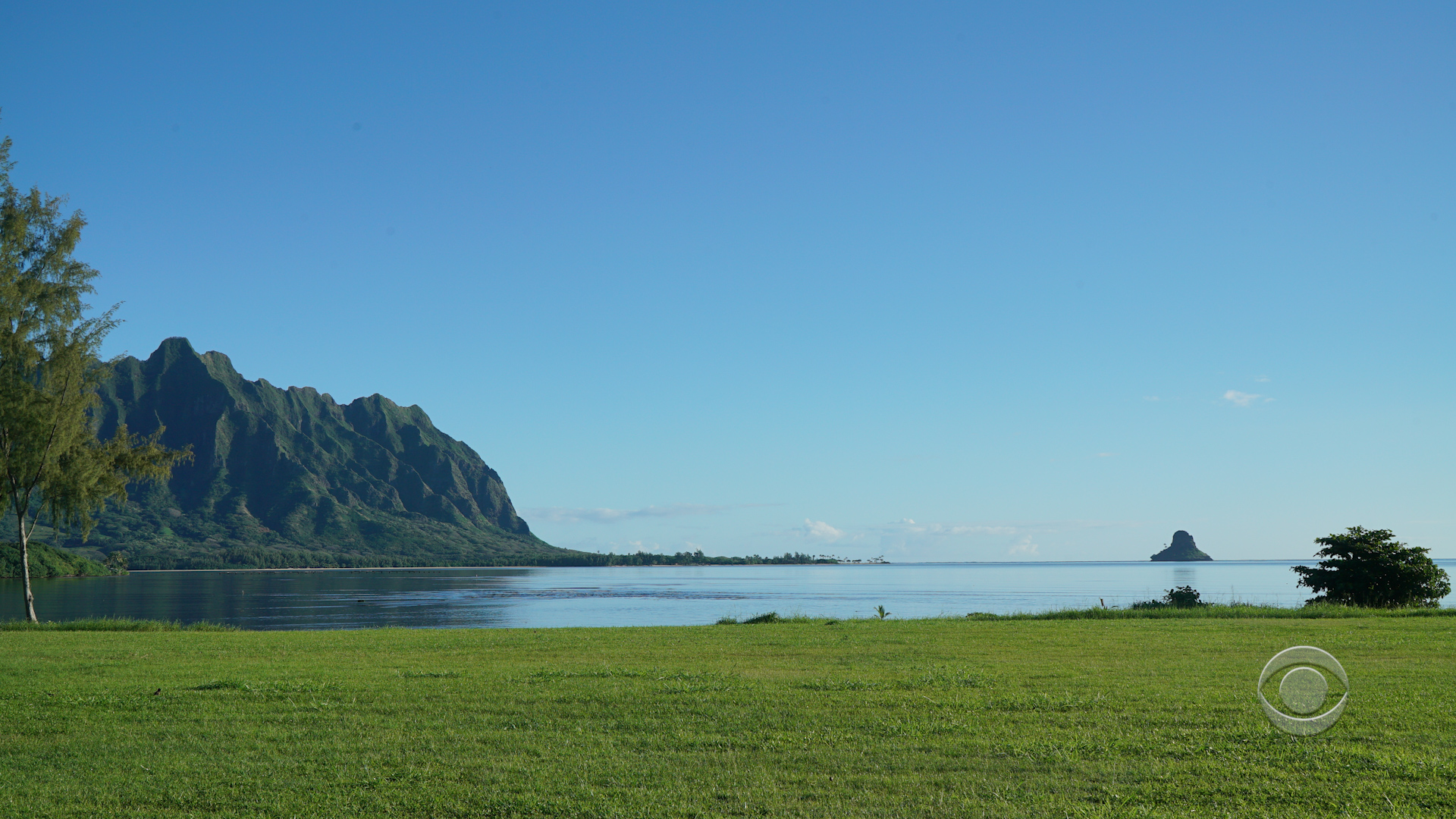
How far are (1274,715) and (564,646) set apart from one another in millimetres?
15639

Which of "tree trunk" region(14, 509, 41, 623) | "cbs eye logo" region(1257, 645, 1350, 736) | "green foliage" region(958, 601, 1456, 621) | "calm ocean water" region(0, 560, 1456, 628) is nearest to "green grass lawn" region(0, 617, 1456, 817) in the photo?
"cbs eye logo" region(1257, 645, 1350, 736)

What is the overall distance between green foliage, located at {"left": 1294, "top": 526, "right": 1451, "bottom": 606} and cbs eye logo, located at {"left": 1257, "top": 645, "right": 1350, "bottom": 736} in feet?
118

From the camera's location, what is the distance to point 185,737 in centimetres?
1119

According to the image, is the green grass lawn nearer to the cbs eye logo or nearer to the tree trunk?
the cbs eye logo

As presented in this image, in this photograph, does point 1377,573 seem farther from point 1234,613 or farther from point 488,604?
point 488,604

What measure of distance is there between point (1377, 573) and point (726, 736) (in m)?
42.6

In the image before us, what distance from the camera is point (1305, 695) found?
1062 cm

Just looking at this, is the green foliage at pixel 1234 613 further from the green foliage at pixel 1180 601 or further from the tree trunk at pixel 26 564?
the tree trunk at pixel 26 564

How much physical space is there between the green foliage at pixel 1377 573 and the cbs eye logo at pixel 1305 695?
3595 centimetres

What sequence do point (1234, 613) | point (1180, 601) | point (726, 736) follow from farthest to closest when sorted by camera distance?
point (1180, 601)
point (1234, 613)
point (726, 736)

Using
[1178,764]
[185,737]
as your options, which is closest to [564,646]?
[185,737]

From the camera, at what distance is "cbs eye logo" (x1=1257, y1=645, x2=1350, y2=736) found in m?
10.5

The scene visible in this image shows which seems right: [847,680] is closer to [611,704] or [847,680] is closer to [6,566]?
[611,704]

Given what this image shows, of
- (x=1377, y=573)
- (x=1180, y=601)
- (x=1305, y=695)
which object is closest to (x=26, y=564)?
(x=1305, y=695)
